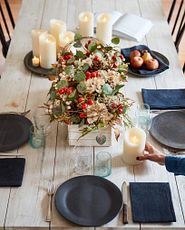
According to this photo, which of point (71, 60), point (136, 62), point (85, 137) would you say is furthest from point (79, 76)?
point (136, 62)

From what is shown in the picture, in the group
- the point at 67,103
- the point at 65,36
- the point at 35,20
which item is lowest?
the point at 35,20

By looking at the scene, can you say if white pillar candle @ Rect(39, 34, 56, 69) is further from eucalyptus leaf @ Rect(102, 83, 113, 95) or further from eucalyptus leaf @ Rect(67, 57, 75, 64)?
eucalyptus leaf @ Rect(102, 83, 113, 95)

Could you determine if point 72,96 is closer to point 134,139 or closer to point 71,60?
point 71,60

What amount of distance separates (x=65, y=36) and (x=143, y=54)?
43 centimetres

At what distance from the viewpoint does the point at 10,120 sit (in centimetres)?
186

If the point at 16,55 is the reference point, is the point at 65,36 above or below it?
above

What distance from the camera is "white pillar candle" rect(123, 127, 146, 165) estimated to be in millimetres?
1631

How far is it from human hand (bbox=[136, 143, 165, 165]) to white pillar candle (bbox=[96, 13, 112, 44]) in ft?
2.80

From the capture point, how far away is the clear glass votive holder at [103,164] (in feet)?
5.34

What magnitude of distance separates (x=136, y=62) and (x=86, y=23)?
1.41 ft

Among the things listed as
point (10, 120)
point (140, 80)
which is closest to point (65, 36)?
point (140, 80)

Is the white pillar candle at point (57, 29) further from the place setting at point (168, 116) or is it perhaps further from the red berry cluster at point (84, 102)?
the red berry cluster at point (84, 102)

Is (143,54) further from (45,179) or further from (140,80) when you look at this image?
(45,179)

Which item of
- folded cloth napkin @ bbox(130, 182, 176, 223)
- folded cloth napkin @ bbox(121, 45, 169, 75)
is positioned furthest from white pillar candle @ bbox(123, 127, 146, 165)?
folded cloth napkin @ bbox(121, 45, 169, 75)
